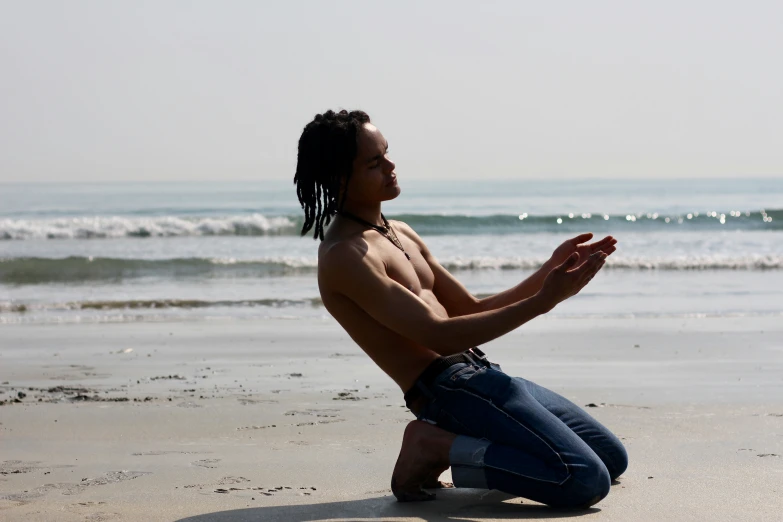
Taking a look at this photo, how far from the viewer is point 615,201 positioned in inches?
1773

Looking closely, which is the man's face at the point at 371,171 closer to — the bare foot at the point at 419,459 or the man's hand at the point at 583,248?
the man's hand at the point at 583,248

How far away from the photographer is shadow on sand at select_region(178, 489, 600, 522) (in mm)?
3744

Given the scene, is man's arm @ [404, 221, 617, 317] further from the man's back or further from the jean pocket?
the jean pocket

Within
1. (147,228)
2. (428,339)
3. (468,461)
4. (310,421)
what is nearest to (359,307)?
(428,339)

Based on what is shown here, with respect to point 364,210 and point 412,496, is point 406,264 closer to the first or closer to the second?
point 364,210

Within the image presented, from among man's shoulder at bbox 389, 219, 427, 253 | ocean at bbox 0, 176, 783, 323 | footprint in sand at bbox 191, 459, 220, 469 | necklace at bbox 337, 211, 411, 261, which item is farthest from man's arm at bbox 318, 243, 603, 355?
ocean at bbox 0, 176, 783, 323

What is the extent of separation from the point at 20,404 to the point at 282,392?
156 cm

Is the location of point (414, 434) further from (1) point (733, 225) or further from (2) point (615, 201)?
(2) point (615, 201)

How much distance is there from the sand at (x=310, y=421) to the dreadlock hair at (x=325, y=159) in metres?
1.14

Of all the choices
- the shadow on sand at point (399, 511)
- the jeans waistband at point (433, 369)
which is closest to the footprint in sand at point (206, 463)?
the shadow on sand at point (399, 511)

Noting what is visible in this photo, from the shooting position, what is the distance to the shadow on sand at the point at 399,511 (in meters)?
3.74

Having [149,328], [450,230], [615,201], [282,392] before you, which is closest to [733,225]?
[450,230]

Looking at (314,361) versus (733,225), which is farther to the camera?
(733,225)

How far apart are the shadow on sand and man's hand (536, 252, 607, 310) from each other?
2.60ft
